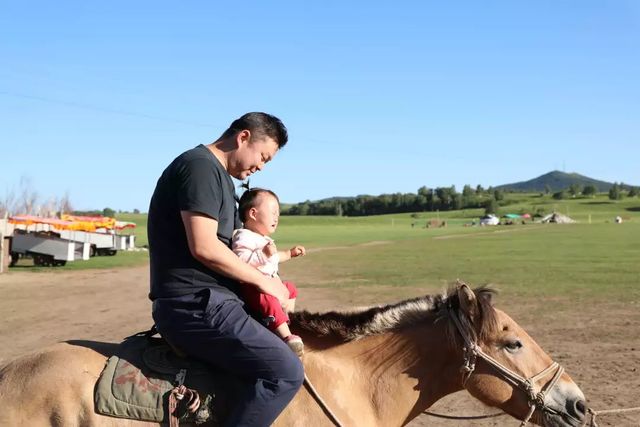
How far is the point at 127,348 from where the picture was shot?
3.92 meters

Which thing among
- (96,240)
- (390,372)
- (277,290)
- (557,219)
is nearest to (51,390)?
(277,290)

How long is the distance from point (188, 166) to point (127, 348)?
1272 mm

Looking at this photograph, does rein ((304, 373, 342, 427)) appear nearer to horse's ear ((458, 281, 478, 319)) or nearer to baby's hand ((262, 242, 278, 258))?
baby's hand ((262, 242, 278, 258))

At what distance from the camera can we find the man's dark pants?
11.6 feet

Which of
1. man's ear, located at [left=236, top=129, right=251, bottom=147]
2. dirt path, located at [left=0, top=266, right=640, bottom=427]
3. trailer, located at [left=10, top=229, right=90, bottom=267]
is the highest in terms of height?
man's ear, located at [left=236, top=129, right=251, bottom=147]

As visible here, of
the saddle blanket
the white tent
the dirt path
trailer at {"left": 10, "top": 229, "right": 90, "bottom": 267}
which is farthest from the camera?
the white tent

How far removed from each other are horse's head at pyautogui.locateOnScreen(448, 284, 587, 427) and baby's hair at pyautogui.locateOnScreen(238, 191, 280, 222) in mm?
1457

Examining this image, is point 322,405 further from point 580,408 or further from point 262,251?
point 580,408

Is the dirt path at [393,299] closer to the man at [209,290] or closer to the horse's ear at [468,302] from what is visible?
the horse's ear at [468,302]

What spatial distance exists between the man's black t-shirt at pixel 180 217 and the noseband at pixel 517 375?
62.5 inches

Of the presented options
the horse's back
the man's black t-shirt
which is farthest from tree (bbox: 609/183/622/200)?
the horse's back

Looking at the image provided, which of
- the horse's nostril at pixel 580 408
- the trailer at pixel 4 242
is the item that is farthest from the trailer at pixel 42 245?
the horse's nostril at pixel 580 408

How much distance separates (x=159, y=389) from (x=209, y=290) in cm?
67

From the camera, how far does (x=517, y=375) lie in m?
4.05
